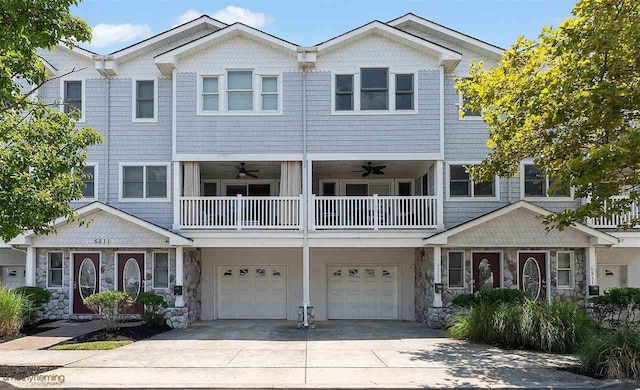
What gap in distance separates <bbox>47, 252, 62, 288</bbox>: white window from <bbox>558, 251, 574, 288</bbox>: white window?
1628cm

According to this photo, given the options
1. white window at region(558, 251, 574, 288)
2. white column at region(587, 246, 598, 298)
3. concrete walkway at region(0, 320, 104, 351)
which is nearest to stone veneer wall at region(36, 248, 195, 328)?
concrete walkway at region(0, 320, 104, 351)

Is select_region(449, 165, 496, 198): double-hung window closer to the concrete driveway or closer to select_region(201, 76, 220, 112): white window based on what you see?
the concrete driveway

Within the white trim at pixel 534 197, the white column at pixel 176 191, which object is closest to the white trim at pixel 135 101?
the white column at pixel 176 191

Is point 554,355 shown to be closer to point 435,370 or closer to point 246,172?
point 435,370

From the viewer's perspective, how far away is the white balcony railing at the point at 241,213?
16.0 metres

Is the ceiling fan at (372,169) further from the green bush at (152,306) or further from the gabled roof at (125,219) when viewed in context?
the green bush at (152,306)

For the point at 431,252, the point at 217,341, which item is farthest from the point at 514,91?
the point at 217,341

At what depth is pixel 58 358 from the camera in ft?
35.6

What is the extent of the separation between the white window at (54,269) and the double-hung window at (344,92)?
1048 centimetres

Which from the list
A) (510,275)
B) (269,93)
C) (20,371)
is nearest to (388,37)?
(269,93)

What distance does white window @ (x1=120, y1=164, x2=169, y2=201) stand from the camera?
16.8m

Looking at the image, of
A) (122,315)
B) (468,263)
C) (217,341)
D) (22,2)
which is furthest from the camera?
Answer: (468,263)

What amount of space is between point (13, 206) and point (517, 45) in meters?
10.7

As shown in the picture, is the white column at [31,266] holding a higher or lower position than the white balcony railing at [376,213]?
lower
